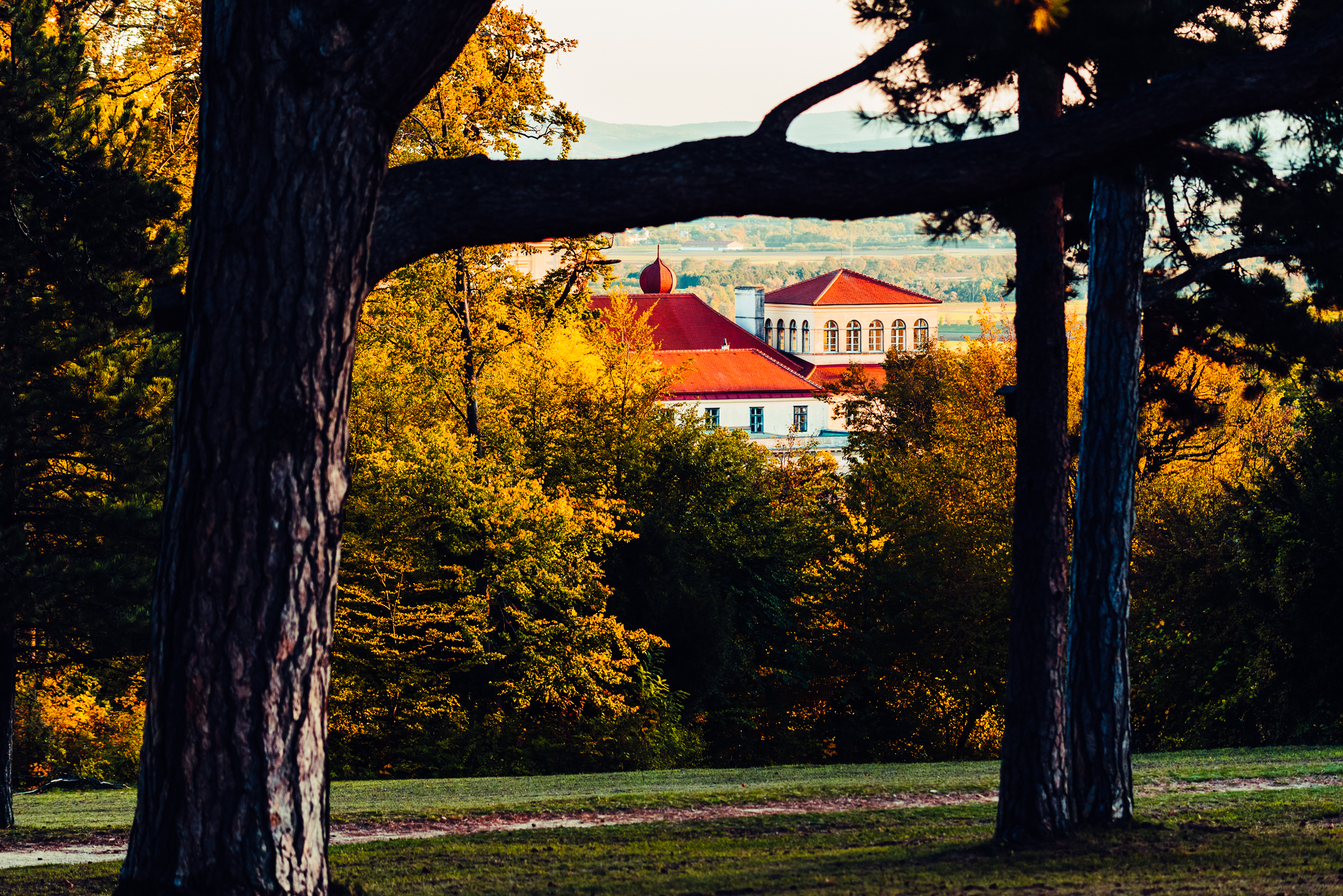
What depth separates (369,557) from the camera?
24.5 m

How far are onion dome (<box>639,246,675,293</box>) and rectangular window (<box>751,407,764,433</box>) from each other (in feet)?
71.1

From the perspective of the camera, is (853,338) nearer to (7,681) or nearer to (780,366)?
(780,366)

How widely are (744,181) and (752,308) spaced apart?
120952mm

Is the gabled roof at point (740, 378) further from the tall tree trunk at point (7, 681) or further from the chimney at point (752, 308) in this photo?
the tall tree trunk at point (7, 681)

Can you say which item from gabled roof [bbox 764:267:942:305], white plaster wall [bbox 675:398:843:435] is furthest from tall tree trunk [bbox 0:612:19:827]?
gabled roof [bbox 764:267:942:305]

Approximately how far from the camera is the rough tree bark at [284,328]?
4.10 meters

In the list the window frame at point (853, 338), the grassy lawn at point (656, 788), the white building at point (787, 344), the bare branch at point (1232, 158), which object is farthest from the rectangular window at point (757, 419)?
the bare branch at point (1232, 158)

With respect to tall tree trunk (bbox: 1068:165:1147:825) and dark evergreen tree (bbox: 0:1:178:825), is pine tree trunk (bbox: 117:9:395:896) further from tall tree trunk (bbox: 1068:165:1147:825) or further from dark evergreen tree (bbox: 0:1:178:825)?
dark evergreen tree (bbox: 0:1:178:825)

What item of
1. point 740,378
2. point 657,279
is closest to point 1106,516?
point 740,378

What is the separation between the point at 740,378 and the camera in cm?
8138

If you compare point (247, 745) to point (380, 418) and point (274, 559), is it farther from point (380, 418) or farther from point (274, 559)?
point (380, 418)

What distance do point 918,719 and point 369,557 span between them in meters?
14.5

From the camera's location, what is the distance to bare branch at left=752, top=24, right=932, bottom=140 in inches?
176

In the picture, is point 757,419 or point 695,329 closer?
point 757,419
